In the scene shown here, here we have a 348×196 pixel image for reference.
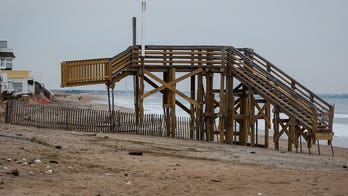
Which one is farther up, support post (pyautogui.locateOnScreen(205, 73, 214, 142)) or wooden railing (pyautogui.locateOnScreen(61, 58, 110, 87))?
wooden railing (pyautogui.locateOnScreen(61, 58, 110, 87))

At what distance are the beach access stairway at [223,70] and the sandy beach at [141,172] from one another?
19.9 ft

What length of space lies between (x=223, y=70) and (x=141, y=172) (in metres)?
14.0

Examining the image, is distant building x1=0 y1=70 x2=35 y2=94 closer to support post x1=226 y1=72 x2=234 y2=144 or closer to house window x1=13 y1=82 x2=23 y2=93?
house window x1=13 y1=82 x2=23 y2=93

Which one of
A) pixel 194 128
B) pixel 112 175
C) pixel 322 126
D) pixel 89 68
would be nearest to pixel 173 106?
pixel 194 128

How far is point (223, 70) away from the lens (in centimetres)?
2625

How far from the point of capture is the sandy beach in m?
10.8

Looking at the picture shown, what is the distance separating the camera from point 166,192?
428 inches

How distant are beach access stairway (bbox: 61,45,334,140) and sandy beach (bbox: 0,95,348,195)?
607 centimetres

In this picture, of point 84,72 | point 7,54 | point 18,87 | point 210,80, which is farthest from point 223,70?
point 7,54

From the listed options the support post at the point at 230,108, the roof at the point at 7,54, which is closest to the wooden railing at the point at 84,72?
the support post at the point at 230,108

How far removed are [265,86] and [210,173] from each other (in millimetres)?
12017

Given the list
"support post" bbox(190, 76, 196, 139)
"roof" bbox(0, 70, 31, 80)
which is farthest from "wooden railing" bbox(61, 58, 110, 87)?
"roof" bbox(0, 70, 31, 80)

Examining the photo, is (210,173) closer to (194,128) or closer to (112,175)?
(112,175)

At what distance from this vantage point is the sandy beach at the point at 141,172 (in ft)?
35.5
